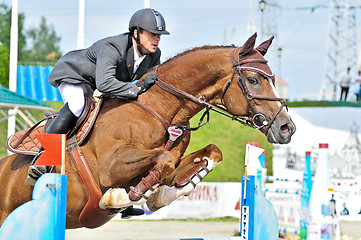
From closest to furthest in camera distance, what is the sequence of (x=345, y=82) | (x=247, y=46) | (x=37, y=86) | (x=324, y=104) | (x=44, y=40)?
(x=247, y=46) → (x=324, y=104) → (x=345, y=82) → (x=37, y=86) → (x=44, y=40)

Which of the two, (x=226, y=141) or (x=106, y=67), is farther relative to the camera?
(x=226, y=141)

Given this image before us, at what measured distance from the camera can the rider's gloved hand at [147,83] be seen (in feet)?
12.4

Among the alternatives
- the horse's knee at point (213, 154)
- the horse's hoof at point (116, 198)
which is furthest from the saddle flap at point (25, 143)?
the horse's knee at point (213, 154)

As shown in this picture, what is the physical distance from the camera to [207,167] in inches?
147

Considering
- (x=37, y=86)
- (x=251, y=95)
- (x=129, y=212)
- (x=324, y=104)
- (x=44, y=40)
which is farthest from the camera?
(x=44, y=40)

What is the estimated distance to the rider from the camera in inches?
143

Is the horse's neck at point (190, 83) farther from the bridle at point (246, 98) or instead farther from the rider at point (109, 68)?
Answer: the rider at point (109, 68)

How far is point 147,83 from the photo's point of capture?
3.79 metres

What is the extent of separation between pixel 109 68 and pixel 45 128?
934mm

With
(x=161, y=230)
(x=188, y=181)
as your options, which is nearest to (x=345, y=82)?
(x=161, y=230)

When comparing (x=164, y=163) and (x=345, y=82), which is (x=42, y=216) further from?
(x=345, y=82)

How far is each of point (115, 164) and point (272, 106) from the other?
47.7 inches

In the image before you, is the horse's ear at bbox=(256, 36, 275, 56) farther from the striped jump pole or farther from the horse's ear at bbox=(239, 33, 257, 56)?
the striped jump pole

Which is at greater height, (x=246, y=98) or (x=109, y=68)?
(x=109, y=68)
